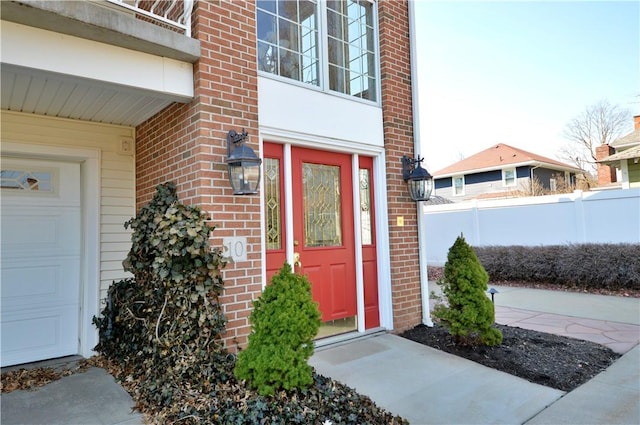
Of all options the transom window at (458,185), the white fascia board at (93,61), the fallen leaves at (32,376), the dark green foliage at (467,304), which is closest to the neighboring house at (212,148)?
the white fascia board at (93,61)

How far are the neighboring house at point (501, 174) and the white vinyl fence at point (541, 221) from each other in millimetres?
6823

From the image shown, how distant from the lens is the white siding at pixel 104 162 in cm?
385

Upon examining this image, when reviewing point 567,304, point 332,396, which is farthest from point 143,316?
point 567,304

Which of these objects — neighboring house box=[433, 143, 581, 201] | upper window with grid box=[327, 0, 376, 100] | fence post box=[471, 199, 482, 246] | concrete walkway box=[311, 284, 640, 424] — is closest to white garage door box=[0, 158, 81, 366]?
concrete walkway box=[311, 284, 640, 424]

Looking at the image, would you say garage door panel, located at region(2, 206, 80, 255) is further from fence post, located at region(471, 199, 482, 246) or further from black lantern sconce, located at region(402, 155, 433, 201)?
fence post, located at region(471, 199, 482, 246)

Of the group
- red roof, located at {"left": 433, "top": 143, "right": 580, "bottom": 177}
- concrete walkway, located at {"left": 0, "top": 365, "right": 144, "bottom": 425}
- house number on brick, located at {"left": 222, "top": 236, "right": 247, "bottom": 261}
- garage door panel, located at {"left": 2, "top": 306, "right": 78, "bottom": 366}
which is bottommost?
concrete walkway, located at {"left": 0, "top": 365, "right": 144, "bottom": 425}

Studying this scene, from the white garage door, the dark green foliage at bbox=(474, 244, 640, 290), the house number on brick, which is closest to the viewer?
the house number on brick

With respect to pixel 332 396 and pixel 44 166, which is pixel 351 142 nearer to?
pixel 332 396

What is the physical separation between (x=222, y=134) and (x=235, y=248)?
1084 mm

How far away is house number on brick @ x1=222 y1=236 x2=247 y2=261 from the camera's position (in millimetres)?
3537

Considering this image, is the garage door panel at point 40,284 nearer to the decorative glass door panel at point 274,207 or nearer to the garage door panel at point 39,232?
the garage door panel at point 39,232

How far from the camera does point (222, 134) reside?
3613 mm

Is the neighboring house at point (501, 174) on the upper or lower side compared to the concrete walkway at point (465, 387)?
upper

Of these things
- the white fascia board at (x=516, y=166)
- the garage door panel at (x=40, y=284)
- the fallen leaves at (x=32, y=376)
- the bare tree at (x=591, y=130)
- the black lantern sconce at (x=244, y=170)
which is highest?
the bare tree at (x=591, y=130)
